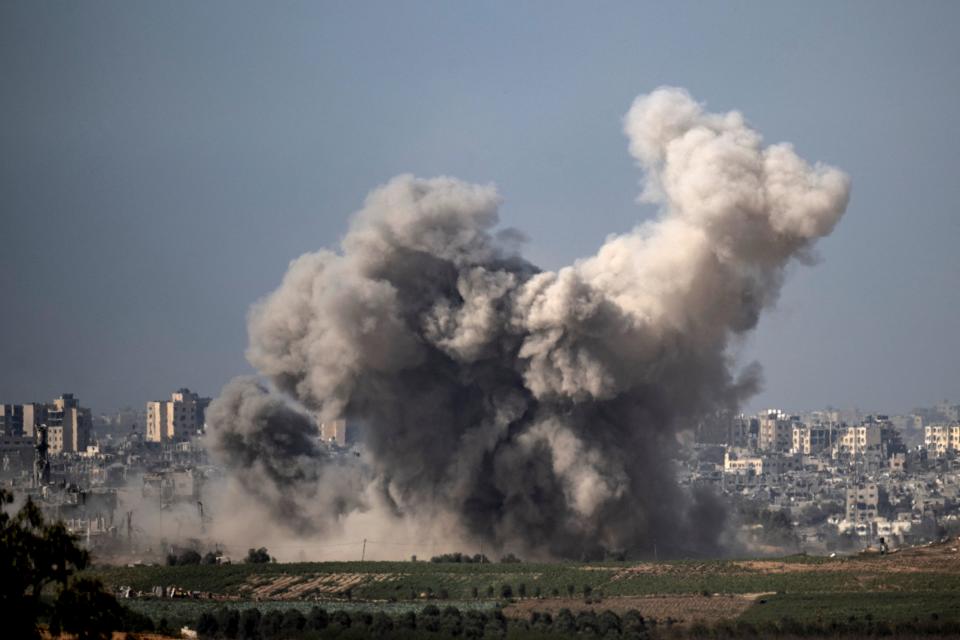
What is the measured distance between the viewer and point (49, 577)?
134 ft

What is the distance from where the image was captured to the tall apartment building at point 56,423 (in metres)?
182

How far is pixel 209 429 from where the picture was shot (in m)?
89.8

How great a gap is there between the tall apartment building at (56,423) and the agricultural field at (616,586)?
106586mm

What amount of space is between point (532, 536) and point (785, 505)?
6654cm

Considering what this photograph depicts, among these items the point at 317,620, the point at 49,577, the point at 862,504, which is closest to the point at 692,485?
the point at 862,504

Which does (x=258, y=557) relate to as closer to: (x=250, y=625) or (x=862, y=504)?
(x=250, y=625)

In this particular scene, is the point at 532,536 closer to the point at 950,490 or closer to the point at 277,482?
the point at 277,482

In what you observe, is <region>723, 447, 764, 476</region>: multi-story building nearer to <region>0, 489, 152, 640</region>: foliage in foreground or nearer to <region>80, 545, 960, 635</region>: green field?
<region>80, 545, 960, 635</region>: green field

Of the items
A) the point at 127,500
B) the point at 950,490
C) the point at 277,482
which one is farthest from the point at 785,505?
the point at 277,482

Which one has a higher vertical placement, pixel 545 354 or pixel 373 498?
pixel 545 354

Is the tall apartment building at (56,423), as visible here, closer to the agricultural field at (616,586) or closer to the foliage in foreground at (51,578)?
the agricultural field at (616,586)

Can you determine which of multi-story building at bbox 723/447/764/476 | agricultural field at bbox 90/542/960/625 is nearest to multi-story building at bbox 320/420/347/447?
multi-story building at bbox 723/447/764/476

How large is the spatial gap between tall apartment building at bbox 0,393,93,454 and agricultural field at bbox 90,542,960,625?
10659cm

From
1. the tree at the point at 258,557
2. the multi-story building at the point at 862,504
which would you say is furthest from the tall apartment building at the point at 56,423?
the tree at the point at 258,557
